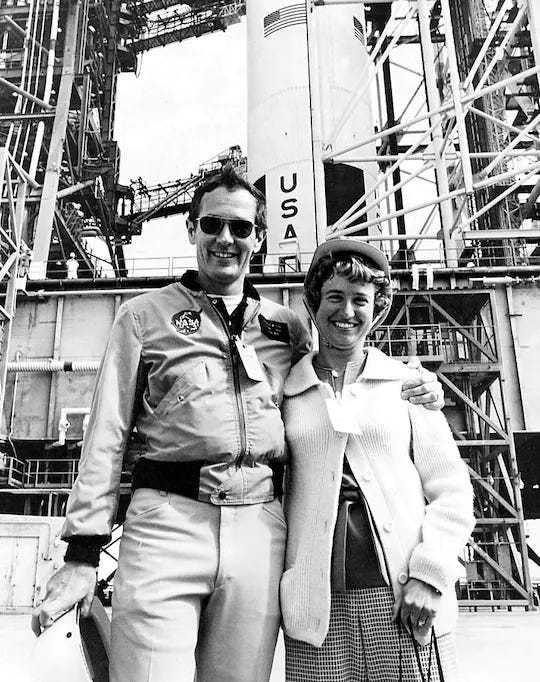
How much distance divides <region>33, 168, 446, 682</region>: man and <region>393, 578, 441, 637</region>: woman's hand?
1.39 ft

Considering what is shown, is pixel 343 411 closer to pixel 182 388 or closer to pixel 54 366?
pixel 182 388

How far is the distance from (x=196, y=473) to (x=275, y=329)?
27.6 inches

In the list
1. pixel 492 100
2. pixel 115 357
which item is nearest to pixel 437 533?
pixel 115 357

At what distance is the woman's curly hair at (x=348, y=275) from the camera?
267 centimetres

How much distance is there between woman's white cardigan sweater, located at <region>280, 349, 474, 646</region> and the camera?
7.42 ft

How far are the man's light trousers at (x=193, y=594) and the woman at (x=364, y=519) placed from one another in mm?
127

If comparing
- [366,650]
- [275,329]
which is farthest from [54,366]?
[366,650]

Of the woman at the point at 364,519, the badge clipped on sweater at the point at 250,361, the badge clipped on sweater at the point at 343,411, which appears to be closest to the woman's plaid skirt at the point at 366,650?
the woman at the point at 364,519

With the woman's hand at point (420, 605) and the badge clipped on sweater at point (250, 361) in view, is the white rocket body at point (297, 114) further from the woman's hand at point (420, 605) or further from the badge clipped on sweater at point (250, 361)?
the woman's hand at point (420, 605)

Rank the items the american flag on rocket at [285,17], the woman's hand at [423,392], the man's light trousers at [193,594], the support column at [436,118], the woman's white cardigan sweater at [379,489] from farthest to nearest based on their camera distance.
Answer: the american flag on rocket at [285,17], the support column at [436,118], the woman's hand at [423,392], the woman's white cardigan sweater at [379,489], the man's light trousers at [193,594]

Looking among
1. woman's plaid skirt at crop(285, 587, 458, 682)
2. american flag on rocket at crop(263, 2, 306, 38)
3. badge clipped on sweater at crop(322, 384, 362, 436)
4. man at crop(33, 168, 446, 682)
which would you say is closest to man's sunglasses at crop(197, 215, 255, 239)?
man at crop(33, 168, 446, 682)

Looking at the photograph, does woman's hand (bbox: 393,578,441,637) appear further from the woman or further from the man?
the man

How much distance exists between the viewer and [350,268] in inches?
105

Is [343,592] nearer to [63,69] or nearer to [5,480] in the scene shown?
[5,480]
